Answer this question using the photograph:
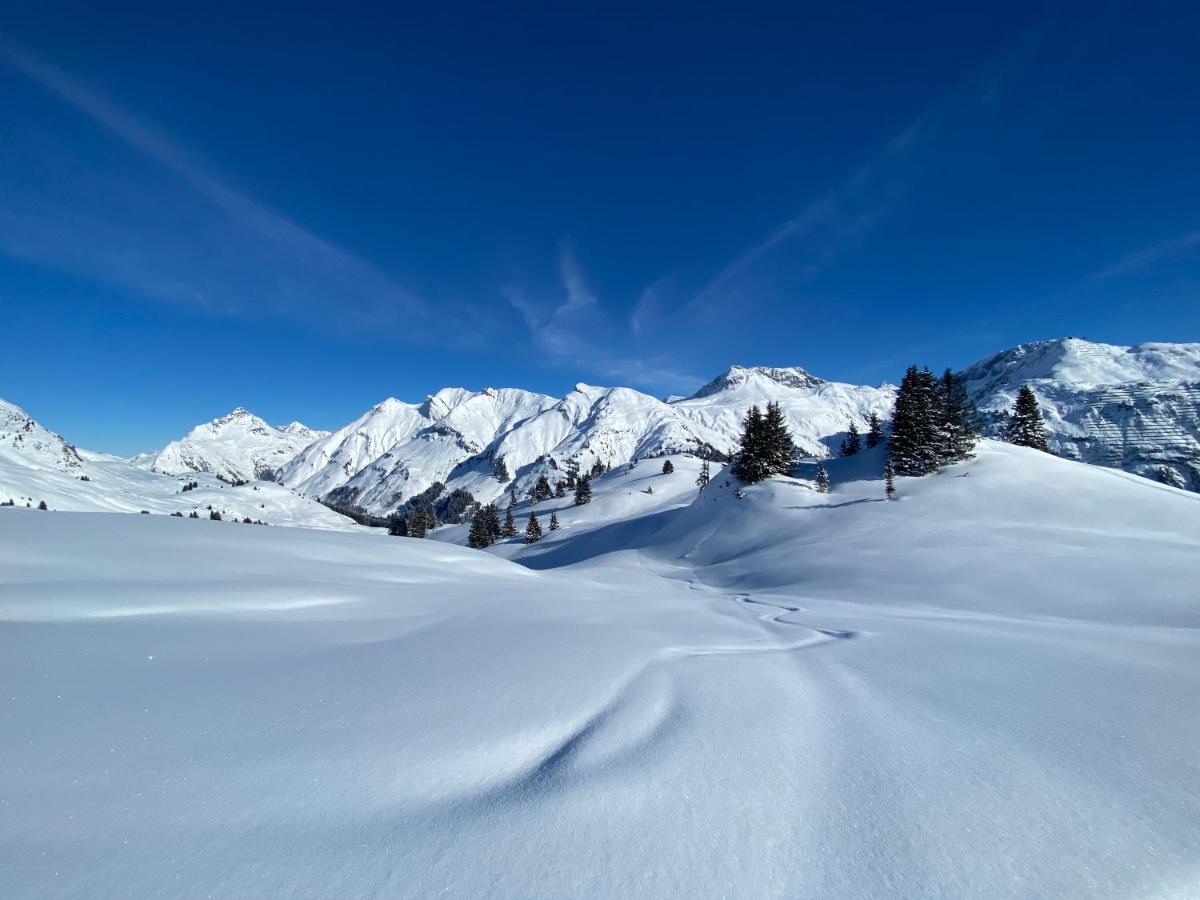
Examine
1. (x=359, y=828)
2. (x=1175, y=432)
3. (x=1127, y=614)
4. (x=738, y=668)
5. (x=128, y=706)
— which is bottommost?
(x=1127, y=614)

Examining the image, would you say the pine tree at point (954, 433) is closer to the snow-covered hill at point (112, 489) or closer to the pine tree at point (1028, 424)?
the pine tree at point (1028, 424)

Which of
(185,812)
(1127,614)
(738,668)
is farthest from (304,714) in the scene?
(1127,614)

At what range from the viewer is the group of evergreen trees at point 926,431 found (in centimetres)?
2912

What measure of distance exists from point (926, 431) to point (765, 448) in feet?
32.6

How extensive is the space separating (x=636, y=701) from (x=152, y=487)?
721 feet

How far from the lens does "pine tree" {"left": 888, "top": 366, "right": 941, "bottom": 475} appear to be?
2909cm

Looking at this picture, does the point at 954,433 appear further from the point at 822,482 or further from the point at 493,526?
the point at 493,526

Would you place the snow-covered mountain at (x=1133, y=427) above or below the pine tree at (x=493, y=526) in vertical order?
above

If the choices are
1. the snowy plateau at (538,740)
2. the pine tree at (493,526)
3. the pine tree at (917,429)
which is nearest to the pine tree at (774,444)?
the pine tree at (917,429)

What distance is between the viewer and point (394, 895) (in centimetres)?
166

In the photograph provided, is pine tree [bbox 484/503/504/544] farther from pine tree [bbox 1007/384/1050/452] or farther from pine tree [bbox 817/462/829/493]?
pine tree [bbox 1007/384/1050/452]

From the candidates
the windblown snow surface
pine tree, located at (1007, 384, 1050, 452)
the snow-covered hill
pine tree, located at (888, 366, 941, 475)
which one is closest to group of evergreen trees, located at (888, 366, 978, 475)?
pine tree, located at (888, 366, 941, 475)

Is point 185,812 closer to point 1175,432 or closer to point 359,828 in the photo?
point 359,828

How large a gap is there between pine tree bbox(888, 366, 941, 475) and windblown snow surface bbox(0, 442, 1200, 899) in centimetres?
2615
